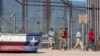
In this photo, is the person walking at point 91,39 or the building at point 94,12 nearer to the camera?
the person walking at point 91,39

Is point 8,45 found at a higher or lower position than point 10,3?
lower

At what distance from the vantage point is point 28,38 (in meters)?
23.0

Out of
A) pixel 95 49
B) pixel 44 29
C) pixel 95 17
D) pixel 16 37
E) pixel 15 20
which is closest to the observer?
pixel 16 37

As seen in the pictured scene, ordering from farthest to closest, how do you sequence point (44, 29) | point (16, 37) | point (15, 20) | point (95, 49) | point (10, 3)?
point (10, 3)
point (44, 29)
point (15, 20)
point (95, 49)
point (16, 37)

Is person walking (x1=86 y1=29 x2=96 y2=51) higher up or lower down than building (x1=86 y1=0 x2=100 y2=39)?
lower down

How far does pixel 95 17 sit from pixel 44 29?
576 centimetres

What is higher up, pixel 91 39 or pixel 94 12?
pixel 94 12

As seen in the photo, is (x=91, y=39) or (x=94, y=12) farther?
(x=94, y=12)

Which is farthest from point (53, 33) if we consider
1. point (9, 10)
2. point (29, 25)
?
point (9, 10)

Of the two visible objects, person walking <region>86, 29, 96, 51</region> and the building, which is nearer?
person walking <region>86, 29, 96, 51</region>

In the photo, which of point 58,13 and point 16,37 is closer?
point 16,37

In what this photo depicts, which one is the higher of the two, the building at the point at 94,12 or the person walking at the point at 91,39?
the building at the point at 94,12

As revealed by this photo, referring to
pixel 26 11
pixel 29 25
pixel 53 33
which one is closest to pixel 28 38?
pixel 53 33

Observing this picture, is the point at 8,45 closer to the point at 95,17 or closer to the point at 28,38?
the point at 28,38
